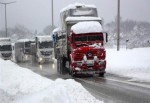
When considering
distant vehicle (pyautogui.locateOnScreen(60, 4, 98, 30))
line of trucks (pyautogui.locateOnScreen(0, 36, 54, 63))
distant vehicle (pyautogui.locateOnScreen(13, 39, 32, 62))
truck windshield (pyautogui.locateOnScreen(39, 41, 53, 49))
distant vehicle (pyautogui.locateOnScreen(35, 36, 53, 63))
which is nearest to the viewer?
distant vehicle (pyautogui.locateOnScreen(60, 4, 98, 30))

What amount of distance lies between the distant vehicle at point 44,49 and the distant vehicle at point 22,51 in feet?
28.8

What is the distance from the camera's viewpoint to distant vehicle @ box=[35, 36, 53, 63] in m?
46.8

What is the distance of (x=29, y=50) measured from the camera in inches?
2217

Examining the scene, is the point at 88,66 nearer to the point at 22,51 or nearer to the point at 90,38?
the point at 90,38

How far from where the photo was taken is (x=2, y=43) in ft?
182

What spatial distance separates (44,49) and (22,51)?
12718 mm

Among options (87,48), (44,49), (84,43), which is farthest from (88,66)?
(44,49)

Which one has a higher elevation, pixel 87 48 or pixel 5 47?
pixel 87 48

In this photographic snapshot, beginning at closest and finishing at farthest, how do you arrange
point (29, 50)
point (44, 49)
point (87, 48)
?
point (87, 48) → point (44, 49) → point (29, 50)

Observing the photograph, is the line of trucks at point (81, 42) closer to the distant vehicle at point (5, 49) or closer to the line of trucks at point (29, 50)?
the line of trucks at point (29, 50)

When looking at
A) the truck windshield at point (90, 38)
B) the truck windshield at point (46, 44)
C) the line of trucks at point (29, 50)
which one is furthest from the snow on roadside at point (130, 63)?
the line of trucks at point (29, 50)

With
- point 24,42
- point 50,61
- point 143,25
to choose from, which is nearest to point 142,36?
point 143,25

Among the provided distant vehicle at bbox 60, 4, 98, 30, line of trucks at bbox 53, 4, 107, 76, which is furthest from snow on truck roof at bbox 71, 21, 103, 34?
distant vehicle at bbox 60, 4, 98, 30

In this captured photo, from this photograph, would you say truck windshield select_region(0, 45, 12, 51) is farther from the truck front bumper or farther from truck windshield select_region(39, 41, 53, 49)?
the truck front bumper
